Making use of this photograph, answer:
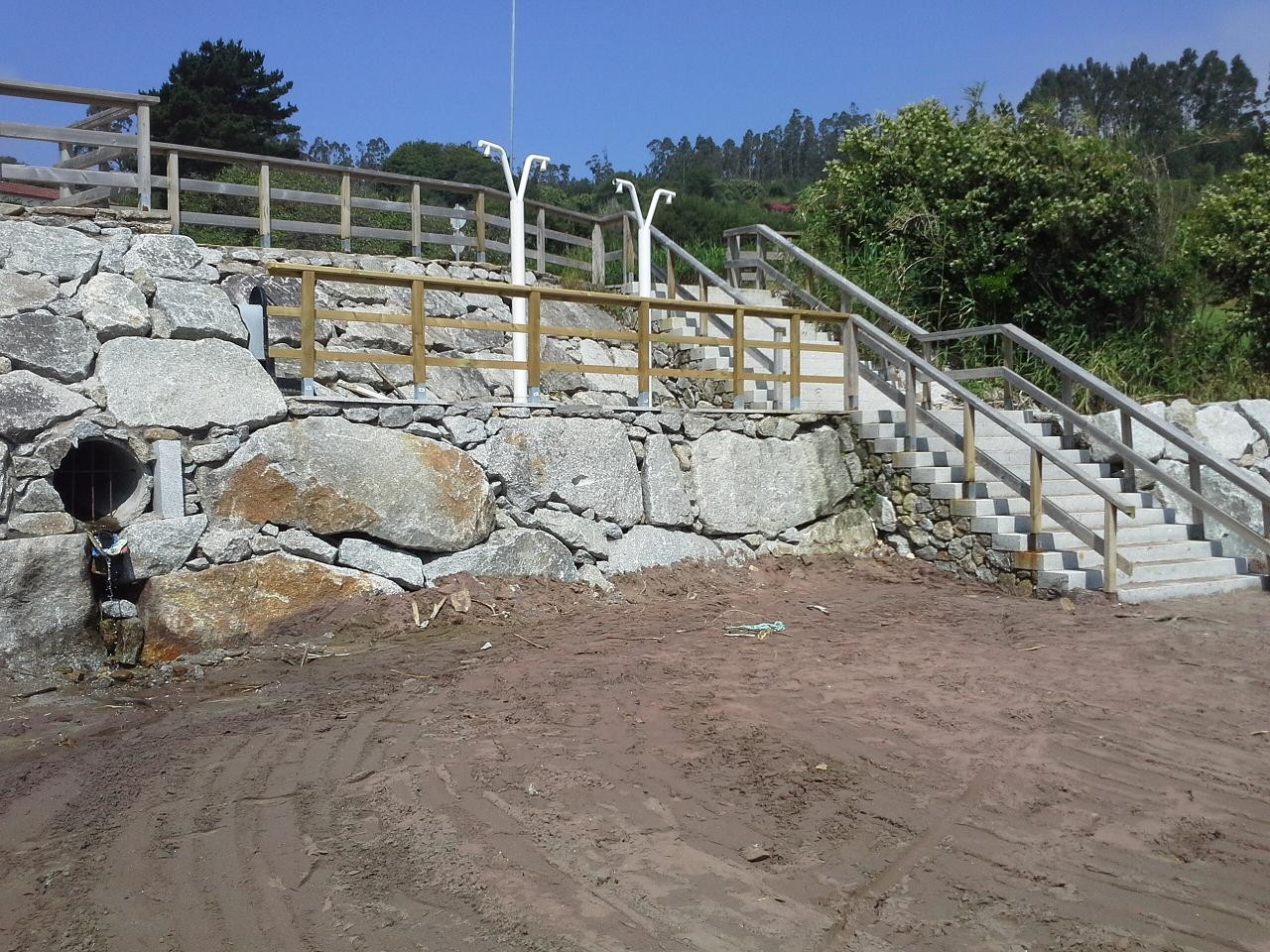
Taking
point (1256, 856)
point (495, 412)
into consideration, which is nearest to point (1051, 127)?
point (495, 412)

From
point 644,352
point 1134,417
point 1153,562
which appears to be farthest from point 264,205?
point 1153,562

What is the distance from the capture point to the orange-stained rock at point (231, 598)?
7.02 meters

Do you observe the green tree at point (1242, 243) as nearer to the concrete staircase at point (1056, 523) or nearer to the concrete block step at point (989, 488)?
the concrete staircase at point (1056, 523)

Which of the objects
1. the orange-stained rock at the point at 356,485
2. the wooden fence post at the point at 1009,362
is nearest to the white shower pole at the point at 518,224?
the orange-stained rock at the point at 356,485

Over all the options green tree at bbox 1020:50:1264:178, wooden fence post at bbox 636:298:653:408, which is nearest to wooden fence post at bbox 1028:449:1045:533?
wooden fence post at bbox 636:298:653:408

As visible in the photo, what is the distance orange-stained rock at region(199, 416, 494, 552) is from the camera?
7.52m

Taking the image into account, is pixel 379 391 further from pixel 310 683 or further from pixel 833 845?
pixel 833 845

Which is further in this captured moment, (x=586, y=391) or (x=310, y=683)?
(x=586, y=391)

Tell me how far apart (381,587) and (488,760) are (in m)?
3.25

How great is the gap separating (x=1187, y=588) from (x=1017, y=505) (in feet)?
5.19

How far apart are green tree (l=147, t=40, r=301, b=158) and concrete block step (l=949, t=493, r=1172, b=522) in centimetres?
2453

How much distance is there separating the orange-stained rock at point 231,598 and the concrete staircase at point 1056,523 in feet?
17.1

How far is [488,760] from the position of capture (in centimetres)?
489

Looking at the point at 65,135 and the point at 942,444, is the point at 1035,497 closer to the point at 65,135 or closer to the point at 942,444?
the point at 942,444
